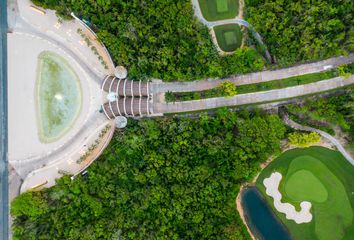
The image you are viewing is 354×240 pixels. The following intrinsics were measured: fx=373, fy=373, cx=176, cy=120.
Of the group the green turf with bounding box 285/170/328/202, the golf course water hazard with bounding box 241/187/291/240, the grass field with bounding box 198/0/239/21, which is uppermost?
the grass field with bounding box 198/0/239/21

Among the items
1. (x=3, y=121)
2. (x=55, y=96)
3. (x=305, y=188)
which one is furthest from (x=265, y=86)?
(x=3, y=121)

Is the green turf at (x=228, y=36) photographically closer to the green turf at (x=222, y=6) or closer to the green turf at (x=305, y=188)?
the green turf at (x=222, y=6)

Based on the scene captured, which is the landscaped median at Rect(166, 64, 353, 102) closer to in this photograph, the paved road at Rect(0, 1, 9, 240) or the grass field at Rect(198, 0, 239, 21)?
the grass field at Rect(198, 0, 239, 21)

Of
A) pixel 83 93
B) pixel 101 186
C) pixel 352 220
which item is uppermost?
pixel 83 93

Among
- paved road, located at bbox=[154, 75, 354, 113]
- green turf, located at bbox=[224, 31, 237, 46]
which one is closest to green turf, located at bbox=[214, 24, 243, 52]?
green turf, located at bbox=[224, 31, 237, 46]

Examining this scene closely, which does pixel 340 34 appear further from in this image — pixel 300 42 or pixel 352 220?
pixel 352 220

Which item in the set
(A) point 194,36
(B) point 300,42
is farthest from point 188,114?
(B) point 300,42
